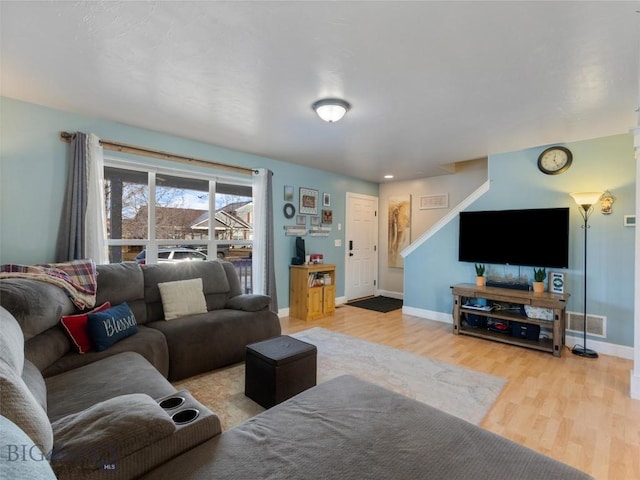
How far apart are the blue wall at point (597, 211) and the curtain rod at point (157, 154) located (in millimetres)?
3299

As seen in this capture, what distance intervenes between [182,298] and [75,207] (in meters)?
1.27

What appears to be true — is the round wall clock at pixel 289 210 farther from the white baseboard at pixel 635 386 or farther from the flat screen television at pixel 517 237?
the white baseboard at pixel 635 386

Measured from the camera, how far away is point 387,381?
2.65 metres

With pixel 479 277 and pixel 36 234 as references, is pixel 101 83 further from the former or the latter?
pixel 479 277

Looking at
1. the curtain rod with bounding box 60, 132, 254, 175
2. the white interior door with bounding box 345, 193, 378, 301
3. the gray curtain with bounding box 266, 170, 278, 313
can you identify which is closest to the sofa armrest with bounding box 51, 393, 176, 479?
the curtain rod with bounding box 60, 132, 254, 175

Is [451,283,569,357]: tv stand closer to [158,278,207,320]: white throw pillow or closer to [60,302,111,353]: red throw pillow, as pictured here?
[158,278,207,320]: white throw pillow

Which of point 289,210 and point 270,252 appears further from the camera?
point 289,210

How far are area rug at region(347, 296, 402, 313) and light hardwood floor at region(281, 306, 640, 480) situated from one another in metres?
1.18

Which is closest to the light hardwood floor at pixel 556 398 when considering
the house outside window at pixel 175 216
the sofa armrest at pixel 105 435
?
the house outside window at pixel 175 216

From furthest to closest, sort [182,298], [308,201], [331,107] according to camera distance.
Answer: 1. [308,201]
2. [182,298]
3. [331,107]

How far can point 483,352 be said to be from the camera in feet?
11.0

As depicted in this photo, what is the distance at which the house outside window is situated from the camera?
3.31m

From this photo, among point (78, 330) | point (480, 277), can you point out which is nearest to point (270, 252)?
point (78, 330)

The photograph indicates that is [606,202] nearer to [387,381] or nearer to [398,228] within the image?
[387,381]
